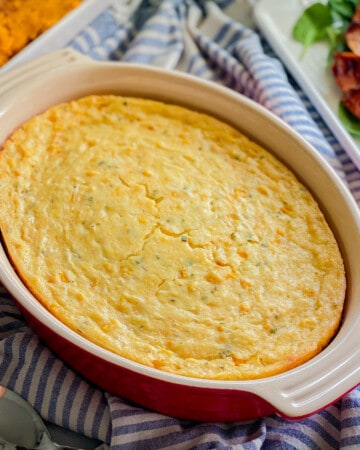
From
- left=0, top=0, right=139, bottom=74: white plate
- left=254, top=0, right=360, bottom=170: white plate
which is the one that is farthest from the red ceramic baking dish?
left=254, top=0, right=360, bottom=170: white plate

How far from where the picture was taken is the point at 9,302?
244 centimetres

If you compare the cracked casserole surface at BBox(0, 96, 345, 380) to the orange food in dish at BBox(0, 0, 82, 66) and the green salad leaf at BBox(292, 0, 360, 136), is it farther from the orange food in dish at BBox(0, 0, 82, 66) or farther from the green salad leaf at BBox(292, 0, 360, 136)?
the green salad leaf at BBox(292, 0, 360, 136)

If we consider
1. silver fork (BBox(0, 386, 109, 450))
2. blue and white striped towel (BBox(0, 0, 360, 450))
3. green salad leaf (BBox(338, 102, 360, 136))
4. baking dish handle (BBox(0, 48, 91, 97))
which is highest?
baking dish handle (BBox(0, 48, 91, 97))

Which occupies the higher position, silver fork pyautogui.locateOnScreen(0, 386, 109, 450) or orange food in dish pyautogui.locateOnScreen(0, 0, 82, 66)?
orange food in dish pyautogui.locateOnScreen(0, 0, 82, 66)

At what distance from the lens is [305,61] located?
10.8 ft

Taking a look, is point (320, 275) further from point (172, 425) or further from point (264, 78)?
point (264, 78)

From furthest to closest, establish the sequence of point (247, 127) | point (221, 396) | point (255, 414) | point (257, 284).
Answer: point (247, 127)
point (257, 284)
point (255, 414)
point (221, 396)

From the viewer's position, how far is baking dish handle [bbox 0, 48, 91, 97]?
8.61 ft

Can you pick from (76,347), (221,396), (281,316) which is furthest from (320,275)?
(76,347)

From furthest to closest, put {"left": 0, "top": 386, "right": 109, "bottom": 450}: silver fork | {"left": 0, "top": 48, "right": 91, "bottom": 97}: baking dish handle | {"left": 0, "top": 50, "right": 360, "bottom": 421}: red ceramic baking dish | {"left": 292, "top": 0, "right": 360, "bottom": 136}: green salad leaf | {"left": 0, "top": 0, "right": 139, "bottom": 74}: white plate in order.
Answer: {"left": 292, "top": 0, "right": 360, "bottom": 136}: green salad leaf
{"left": 0, "top": 0, "right": 139, "bottom": 74}: white plate
{"left": 0, "top": 48, "right": 91, "bottom": 97}: baking dish handle
{"left": 0, "top": 386, "right": 109, "bottom": 450}: silver fork
{"left": 0, "top": 50, "right": 360, "bottom": 421}: red ceramic baking dish

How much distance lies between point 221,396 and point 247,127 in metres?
1.18

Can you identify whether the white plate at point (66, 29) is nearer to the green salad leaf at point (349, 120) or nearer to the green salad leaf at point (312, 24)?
the green salad leaf at point (312, 24)

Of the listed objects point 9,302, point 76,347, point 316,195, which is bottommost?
point 9,302

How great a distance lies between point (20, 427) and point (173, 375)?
55cm
